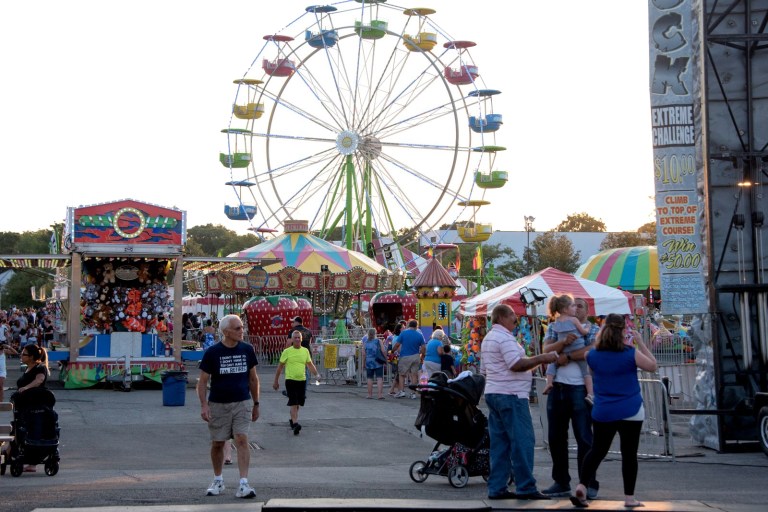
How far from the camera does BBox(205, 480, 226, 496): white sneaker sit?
28.2 feet

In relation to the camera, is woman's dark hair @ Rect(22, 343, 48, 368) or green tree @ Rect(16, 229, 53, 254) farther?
green tree @ Rect(16, 229, 53, 254)

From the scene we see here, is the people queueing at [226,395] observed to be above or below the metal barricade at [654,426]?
above

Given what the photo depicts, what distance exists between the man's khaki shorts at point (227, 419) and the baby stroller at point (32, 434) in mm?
2460

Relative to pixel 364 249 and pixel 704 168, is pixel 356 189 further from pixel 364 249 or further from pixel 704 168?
pixel 704 168

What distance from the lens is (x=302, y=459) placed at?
12125 millimetres

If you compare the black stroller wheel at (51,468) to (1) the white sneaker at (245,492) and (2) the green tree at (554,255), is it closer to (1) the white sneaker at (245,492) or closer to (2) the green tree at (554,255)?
(1) the white sneaker at (245,492)

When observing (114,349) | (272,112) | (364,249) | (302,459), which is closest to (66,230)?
(114,349)

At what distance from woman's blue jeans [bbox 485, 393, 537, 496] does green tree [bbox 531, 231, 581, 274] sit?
61.3m

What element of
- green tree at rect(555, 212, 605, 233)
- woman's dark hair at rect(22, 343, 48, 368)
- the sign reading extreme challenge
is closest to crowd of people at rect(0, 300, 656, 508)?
woman's dark hair at rect(22, 343, 48, 368)

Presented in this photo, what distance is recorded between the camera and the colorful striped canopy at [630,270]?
42.8 m

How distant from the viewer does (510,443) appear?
27.6 feet

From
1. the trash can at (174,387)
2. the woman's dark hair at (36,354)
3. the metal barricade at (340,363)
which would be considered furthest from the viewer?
the metal barricade at (340,363)

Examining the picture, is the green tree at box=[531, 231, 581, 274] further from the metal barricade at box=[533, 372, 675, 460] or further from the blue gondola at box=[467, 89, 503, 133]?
the metal barricade at box=[533, 372, 675, 460]

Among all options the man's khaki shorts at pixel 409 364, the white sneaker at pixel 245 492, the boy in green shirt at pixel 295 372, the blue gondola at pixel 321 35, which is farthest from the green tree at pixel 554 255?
the white sneaker at pixel 245 492
